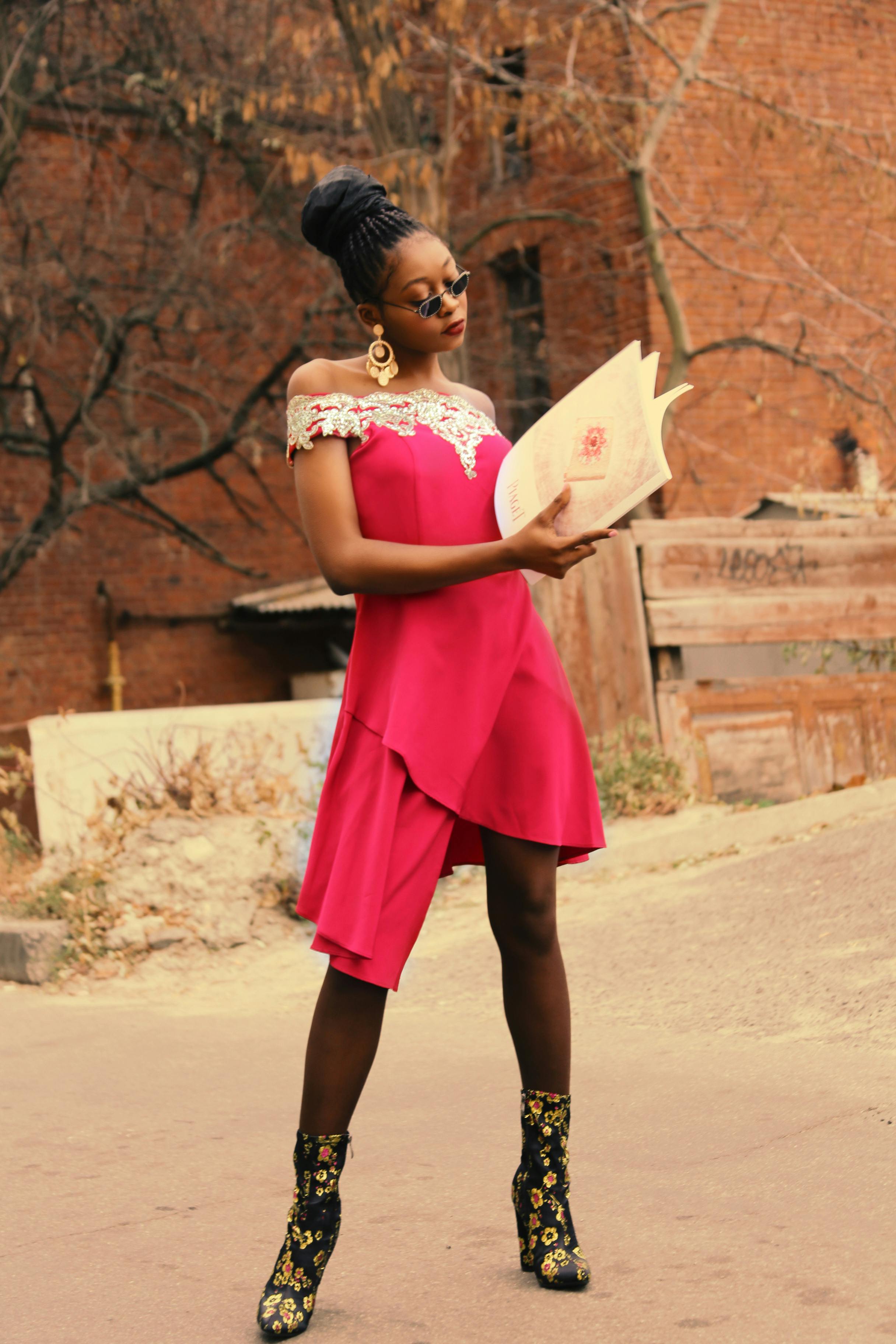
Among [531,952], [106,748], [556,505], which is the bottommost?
[531,952]

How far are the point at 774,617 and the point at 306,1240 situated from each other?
6756 millimetres

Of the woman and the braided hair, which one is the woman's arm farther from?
the braided hair

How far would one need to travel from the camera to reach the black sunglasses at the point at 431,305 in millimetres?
2578

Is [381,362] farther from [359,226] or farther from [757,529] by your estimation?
[757,529]

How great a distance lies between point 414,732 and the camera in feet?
8.15

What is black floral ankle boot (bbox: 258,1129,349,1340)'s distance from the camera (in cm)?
241

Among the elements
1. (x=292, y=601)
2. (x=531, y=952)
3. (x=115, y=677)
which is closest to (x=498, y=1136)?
(x=531, y=952)

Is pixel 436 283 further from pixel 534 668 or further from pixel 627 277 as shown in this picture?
pixel 627 277

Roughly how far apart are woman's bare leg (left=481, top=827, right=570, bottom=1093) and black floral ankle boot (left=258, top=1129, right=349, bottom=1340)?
1.26 ft

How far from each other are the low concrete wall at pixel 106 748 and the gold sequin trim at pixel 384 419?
4.89 m

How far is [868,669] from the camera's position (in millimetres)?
9031

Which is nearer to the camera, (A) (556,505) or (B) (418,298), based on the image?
(A) (556,505)

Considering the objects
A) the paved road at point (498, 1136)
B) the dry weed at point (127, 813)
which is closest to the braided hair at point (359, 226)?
the paved road at point (498, 1136)

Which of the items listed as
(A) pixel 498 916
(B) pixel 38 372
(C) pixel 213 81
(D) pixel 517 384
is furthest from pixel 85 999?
(D) pixel 517 384
